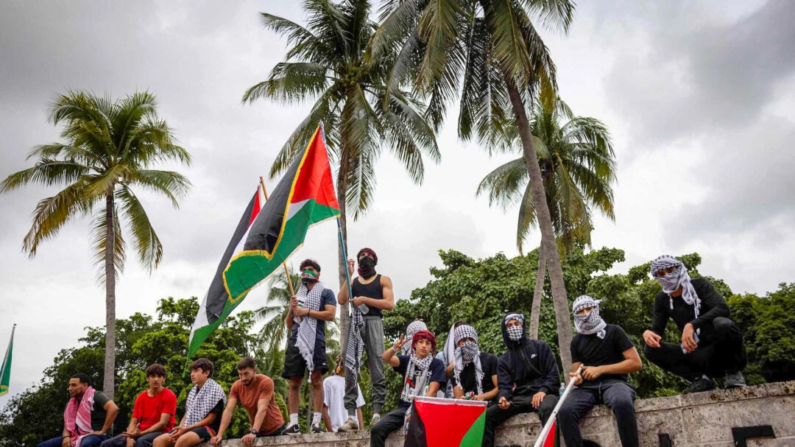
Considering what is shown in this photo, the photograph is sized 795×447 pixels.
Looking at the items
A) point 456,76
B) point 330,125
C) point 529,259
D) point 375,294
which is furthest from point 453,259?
point 375,294

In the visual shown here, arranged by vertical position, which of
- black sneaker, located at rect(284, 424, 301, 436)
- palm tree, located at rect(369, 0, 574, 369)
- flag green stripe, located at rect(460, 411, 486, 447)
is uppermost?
palm tree, located at rect(369, 0, 574, 369)

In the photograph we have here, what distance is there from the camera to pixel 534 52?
555 inches

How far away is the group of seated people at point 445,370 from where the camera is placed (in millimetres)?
5477

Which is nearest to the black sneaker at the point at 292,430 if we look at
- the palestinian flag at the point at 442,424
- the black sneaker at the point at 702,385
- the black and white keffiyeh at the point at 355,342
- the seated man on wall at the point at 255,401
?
the seated man on wall at the point at 255,401

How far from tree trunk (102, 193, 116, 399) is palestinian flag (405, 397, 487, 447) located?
1376cm

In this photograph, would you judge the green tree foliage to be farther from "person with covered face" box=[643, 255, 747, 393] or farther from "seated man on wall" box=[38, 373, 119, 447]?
"person with covered face" box=[643, 255, 747, 393]

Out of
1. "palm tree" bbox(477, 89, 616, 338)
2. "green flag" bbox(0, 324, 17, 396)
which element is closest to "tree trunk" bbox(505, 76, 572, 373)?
"palm tree" bbox(477, 89, 616, 338)

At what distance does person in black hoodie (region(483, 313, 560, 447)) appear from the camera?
6059 millimetres

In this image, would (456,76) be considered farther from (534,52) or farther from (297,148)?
(297,148)

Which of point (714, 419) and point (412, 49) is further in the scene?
point (412, 49)

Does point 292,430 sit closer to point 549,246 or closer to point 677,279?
point 677,279

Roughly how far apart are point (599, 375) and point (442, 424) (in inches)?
58.3

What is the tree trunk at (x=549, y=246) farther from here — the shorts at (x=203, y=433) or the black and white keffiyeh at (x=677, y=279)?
the shorts at (x=203, y=433)

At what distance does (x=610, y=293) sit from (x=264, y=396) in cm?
1516
